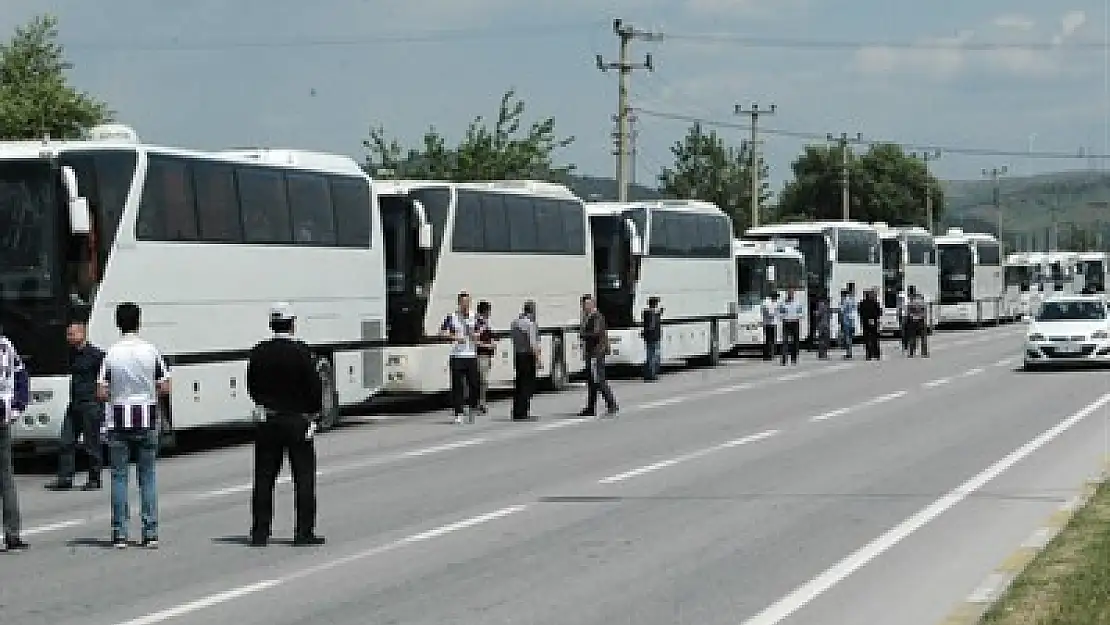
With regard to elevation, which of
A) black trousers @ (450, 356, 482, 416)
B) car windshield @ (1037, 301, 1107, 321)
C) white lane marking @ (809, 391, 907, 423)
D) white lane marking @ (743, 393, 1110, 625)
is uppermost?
car windshield @ (1037, 301, 1107, 321)

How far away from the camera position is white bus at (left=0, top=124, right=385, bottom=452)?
2070cm

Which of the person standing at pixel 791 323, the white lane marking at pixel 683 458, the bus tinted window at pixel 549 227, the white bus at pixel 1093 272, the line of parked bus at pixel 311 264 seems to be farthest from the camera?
the white bus at pixel 1093 272

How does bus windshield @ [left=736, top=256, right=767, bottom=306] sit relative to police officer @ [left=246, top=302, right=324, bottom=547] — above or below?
above

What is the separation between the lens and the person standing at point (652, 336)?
124 feet

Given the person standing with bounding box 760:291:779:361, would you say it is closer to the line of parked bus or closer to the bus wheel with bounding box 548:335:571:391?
the line of parked bus

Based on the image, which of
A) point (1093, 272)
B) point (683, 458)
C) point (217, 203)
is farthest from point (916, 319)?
point (1093, 272)

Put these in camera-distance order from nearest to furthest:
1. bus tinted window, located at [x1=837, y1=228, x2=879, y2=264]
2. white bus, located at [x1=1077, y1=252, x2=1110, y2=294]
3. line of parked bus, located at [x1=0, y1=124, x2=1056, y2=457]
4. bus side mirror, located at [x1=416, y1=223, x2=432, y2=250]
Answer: line of parked bus, located at [x1=0, y1=124, x2=1056, y2=457] < bus side mirror, located at [x1=416, y1=223, x2=432, y2=250] < bus tinted window, located at [x1=837, y1=228, x2=879, y2=264] < white bus, located at [x1=1077, y1=252, x2=1110, y2=294]

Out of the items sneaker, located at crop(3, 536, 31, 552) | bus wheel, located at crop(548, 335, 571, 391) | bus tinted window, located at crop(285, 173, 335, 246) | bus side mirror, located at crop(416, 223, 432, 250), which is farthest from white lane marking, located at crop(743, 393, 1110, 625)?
bus wheel, located at crop(548, 335, 571, 391)

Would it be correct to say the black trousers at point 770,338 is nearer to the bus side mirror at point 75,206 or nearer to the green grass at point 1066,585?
the bus side mirror at point 75,206

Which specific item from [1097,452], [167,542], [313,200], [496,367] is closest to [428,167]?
[496,367]

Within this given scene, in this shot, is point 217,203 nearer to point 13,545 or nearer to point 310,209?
point 310,209

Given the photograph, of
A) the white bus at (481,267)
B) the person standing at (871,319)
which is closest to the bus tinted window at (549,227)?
the white bus at (481,267)

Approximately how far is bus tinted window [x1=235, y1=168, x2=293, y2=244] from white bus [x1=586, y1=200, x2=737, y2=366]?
12.8 meters

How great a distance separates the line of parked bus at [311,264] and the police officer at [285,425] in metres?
7.20
